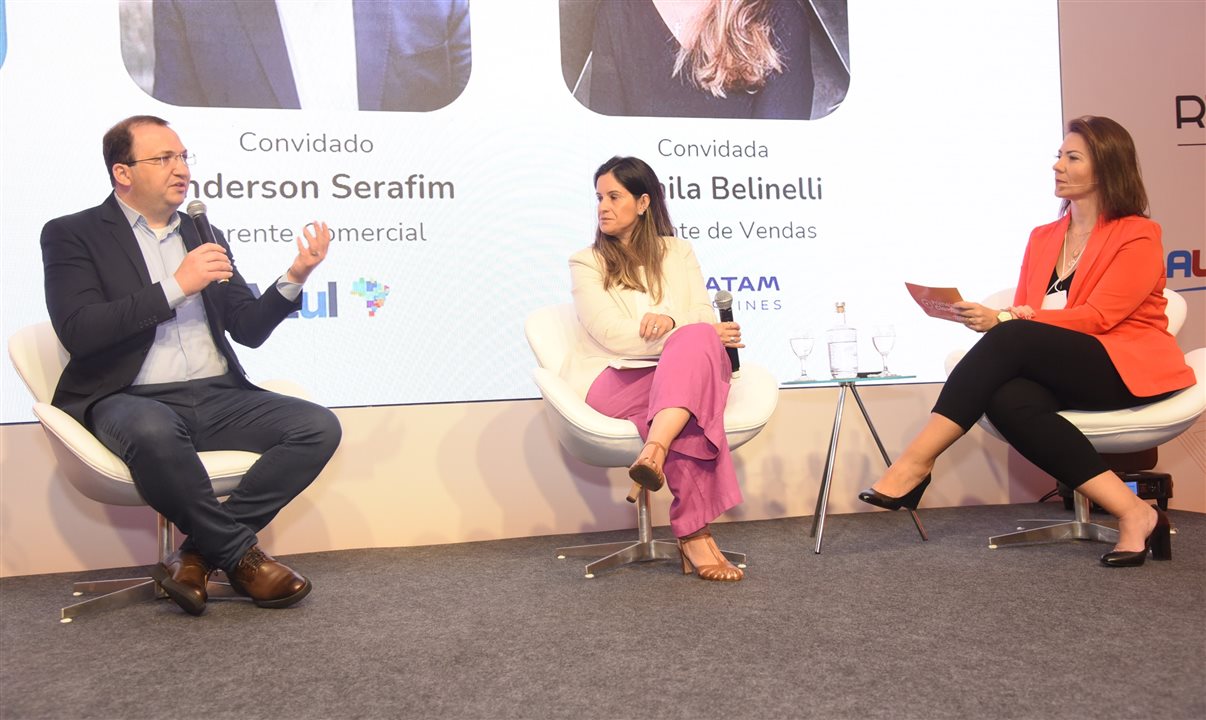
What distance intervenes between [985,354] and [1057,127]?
184 cm

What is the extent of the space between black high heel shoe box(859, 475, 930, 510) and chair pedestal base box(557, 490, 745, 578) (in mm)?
398

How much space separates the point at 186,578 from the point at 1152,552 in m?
2.56

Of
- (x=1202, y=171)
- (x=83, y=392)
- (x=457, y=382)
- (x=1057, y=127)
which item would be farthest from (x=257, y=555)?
(x=1202, y=171)

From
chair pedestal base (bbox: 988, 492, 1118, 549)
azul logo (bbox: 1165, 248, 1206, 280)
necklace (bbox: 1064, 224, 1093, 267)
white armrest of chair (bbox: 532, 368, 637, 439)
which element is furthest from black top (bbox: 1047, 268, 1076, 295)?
white armrest of chair (bbox: 532, 368, 637, 439)

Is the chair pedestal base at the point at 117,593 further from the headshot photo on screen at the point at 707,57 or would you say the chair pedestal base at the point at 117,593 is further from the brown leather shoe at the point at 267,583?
the headshot photo on screen at the point at 707,57

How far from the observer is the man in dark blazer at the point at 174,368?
8.31ft

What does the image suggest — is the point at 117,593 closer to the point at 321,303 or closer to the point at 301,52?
the point at 321,303

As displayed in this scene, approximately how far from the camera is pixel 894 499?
2.91 metres

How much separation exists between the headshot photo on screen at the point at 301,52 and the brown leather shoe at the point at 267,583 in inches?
69.9

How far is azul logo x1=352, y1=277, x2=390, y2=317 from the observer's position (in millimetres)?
3674

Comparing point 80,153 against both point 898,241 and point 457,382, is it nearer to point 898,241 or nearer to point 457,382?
point 457,382

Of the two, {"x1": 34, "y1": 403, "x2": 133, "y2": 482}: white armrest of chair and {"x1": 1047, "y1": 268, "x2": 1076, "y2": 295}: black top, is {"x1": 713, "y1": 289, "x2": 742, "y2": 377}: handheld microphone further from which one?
{"x1": 34, "y1": 403, "x2": 133, "y2": 482}: white armrest of chair

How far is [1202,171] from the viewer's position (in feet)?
14.0

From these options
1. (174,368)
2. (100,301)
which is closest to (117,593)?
(174,368)
